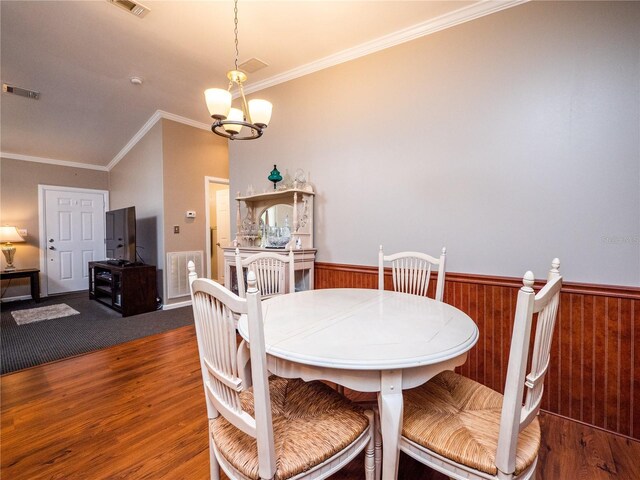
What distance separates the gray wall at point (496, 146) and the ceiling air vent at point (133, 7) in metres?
1.53

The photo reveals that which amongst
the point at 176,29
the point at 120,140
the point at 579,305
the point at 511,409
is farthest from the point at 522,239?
the point at 120,140

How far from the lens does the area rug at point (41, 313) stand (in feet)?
12.4

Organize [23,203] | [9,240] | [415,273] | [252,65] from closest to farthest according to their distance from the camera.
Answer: [415,273]
[252,65]
[9,240]
[23,203]

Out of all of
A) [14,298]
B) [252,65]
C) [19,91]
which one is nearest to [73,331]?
[14,298]

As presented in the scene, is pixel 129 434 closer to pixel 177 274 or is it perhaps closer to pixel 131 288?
pixel 131 288

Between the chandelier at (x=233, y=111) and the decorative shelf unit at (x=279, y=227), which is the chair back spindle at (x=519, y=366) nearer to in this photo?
the chandelier at (x=233, y=111)

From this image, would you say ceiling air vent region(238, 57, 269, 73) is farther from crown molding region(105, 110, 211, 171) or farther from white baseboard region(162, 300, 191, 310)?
white baseboard region(162, 300, 191, 310)

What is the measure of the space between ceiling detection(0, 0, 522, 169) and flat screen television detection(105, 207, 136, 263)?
4.75 ft

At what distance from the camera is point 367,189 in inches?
103

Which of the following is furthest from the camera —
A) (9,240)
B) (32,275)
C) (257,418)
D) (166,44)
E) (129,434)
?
(32,275)

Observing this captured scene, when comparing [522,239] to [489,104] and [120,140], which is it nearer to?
[489,104]

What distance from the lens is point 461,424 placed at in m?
1.05

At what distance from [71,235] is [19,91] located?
2.87m

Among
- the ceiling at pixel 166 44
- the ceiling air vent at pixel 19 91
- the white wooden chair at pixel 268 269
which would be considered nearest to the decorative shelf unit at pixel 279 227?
the white wooden chair at pixel 268 269
